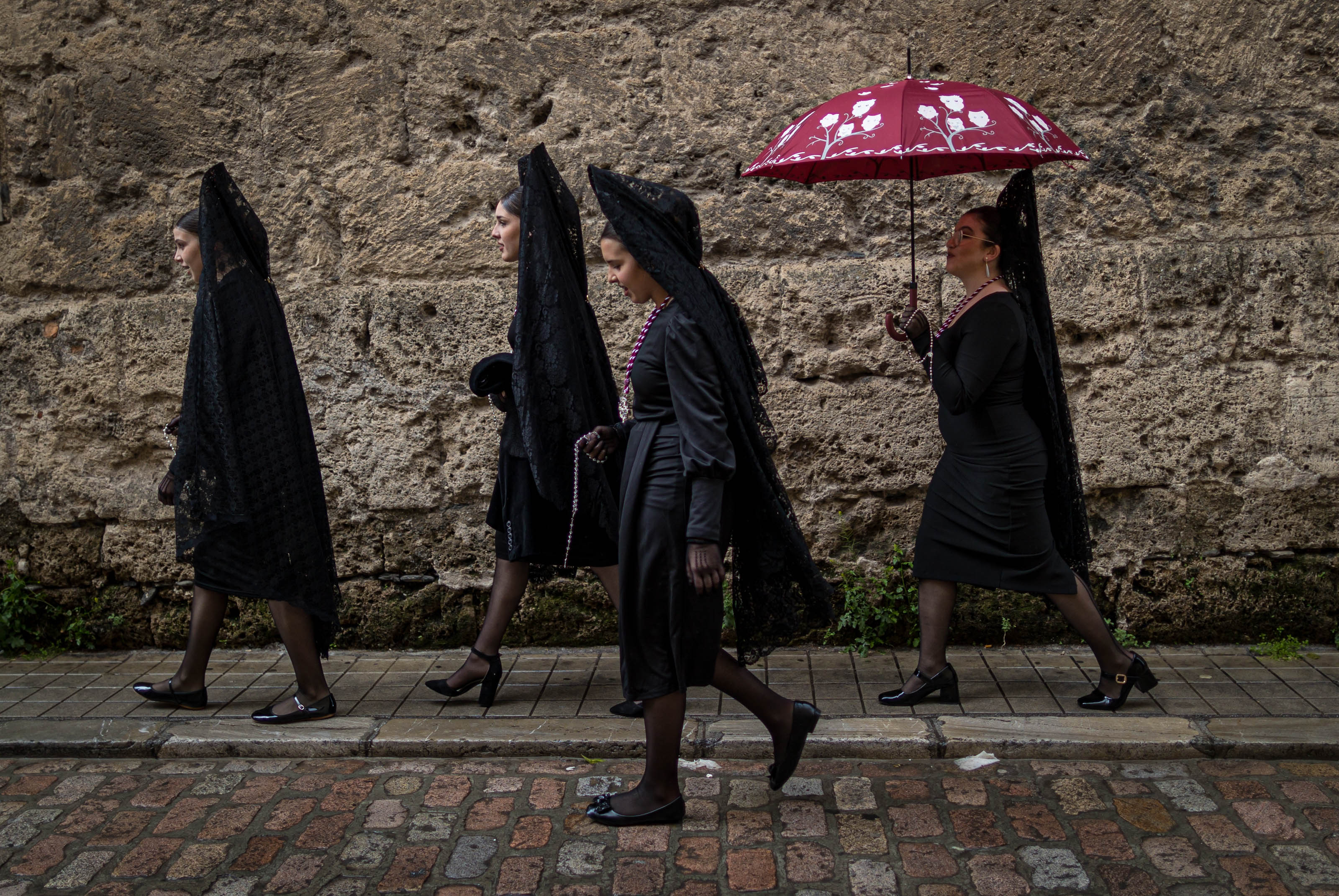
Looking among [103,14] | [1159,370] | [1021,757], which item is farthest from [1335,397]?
[103,14]

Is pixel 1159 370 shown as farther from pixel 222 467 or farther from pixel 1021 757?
pixel 222 467

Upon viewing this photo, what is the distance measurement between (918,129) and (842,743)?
1950mm

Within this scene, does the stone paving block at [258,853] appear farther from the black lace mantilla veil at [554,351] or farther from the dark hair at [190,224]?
the dark hair at [190,224]

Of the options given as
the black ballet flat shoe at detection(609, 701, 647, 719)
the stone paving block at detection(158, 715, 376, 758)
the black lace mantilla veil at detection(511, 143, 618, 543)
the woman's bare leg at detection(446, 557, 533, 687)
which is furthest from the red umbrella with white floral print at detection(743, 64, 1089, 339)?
the stone paving block at detection(158, 715, 376, 758)

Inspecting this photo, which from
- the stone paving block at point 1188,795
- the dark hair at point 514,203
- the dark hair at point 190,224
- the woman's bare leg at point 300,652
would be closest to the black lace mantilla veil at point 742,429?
the dark hair at point 514,203

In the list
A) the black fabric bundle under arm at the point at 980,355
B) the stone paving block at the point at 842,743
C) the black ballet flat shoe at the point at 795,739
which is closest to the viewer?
the black ballet flat shoe at the point at 795,739

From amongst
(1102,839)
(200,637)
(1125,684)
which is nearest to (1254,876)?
(1102,839)

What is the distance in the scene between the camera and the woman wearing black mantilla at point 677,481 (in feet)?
9.81

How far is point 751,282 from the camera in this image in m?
4.80

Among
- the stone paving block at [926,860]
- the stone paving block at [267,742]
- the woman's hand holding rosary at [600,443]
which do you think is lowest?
the stone paving block at [926,860]

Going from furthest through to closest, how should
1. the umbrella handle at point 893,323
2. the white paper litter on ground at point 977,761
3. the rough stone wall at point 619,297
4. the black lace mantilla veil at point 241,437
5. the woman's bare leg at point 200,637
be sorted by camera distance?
the rough stone wall at point 619,297, the woman's bare leg at point 200,637, the umbrella handle at point 893,323, the black lace mantilla veil at point 241,437, the white paper litter on ground at point 977,761

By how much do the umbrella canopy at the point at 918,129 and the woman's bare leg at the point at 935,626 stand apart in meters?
1.49

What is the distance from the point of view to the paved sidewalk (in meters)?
4.02

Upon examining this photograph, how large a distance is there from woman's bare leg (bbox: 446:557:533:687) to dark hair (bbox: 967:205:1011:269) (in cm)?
183
